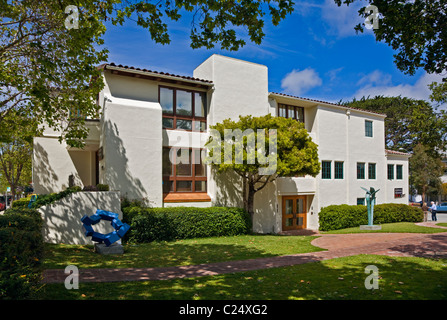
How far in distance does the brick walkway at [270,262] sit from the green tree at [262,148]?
422cm

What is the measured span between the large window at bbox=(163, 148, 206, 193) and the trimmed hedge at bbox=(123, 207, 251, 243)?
204 cm

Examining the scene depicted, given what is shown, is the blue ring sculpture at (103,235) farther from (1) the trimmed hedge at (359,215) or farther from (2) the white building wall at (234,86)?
(1) the trimmed hedge at (359,215)

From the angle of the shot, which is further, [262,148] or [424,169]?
[424,169]

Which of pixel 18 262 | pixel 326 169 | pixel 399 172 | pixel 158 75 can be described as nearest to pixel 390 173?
pixel 399 172

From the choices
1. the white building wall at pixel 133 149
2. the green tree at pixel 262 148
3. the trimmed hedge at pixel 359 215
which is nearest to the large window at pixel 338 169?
the trimmed hedge at pixel 359 215

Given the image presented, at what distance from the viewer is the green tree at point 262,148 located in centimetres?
1522

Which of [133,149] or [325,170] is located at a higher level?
[133,149]

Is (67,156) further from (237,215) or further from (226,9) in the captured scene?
(226,9)

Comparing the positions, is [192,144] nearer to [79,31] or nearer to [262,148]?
[262,148]

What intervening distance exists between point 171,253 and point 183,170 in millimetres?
6653

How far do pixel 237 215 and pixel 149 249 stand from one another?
5.69m

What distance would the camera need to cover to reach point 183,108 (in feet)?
56.4

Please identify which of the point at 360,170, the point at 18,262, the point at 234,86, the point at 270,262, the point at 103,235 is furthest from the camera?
the point at 360,170
